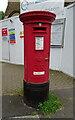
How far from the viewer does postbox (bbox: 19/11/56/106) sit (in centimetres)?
258

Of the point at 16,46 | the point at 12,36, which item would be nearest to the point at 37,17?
the point at 16,46

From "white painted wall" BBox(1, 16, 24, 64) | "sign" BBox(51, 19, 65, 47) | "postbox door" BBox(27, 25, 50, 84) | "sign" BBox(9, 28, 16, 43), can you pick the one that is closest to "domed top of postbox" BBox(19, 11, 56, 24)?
"postbox door" BBox(27, 25, 50, 84)

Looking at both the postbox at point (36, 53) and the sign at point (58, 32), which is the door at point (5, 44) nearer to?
the sign at point (58, 32)

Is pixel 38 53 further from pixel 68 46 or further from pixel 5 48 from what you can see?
pixel 5 48

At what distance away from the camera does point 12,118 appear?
2.53 m

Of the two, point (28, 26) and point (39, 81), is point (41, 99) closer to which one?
point (39, 81)

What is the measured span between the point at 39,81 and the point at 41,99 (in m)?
0.44

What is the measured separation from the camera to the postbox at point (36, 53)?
258 centimetres

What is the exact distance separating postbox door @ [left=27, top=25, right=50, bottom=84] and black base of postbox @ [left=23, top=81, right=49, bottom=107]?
0.11 m

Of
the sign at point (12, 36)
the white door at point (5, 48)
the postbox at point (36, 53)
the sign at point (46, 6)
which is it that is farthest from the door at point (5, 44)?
the postbox at point (36, 53)

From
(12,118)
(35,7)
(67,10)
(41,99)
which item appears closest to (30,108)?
(41,99)

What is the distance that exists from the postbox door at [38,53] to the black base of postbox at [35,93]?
11 centimetres

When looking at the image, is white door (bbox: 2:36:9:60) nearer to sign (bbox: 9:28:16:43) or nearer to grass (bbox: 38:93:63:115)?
sign (bbox: 9:28:16:43)

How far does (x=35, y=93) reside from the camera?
2.83m
